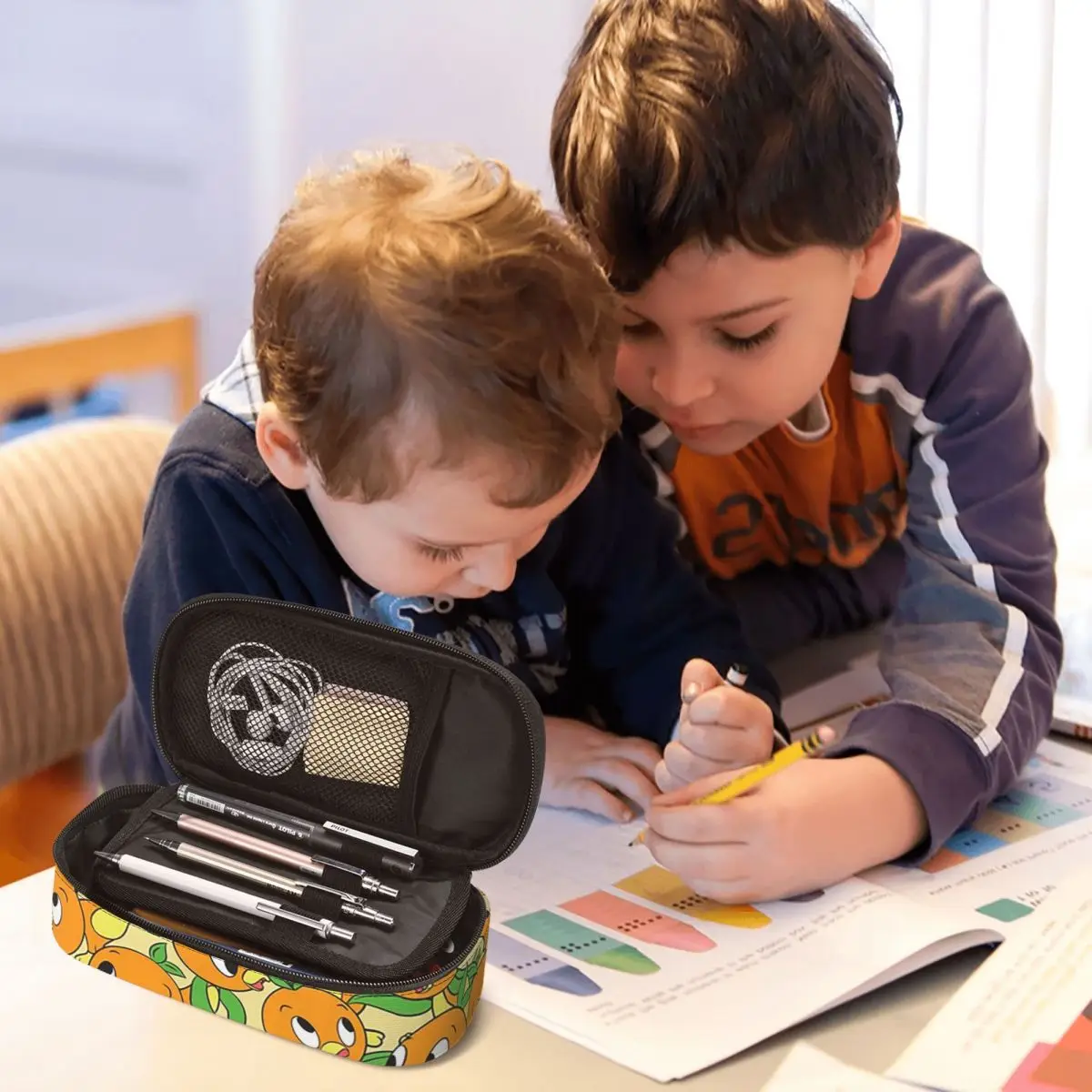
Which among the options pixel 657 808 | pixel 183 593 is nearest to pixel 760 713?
pixel 657 808

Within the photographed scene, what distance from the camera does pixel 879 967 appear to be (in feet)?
2.33

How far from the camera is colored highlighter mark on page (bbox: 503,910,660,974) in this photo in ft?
2.39

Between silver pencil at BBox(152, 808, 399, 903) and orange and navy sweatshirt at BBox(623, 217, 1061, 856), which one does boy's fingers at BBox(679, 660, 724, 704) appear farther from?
silver pencil at BBox(152, 808, 399, 903)

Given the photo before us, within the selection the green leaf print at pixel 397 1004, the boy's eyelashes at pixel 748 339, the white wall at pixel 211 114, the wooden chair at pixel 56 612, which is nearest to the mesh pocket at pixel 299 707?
the green leaf print at pixel 397 1004

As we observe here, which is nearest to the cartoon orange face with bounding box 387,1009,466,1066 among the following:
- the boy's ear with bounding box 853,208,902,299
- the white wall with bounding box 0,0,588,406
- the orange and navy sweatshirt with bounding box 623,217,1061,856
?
the orange and navy sweatshirt with bounding box 623,217,1061,856

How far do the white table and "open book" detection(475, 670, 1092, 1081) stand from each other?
0.01 m

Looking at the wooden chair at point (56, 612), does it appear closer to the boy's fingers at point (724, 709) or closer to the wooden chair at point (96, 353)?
the boy's fingers at point (724, 709)

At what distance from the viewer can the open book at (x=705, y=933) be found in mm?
682

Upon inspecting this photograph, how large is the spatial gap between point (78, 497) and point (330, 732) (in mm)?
562

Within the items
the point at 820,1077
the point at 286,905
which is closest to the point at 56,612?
the point at 286,905

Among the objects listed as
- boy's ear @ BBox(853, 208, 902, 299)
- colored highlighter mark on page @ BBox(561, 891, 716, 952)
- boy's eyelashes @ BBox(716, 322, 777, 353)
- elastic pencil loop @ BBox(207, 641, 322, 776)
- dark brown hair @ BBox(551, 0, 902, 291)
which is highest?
dark brown hair @ BBox(551, 0, 902, 291)

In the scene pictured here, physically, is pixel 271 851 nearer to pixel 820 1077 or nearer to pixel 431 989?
pixel 431 989

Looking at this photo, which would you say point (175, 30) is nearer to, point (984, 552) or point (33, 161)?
point (33, 161)

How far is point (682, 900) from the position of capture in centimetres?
79
